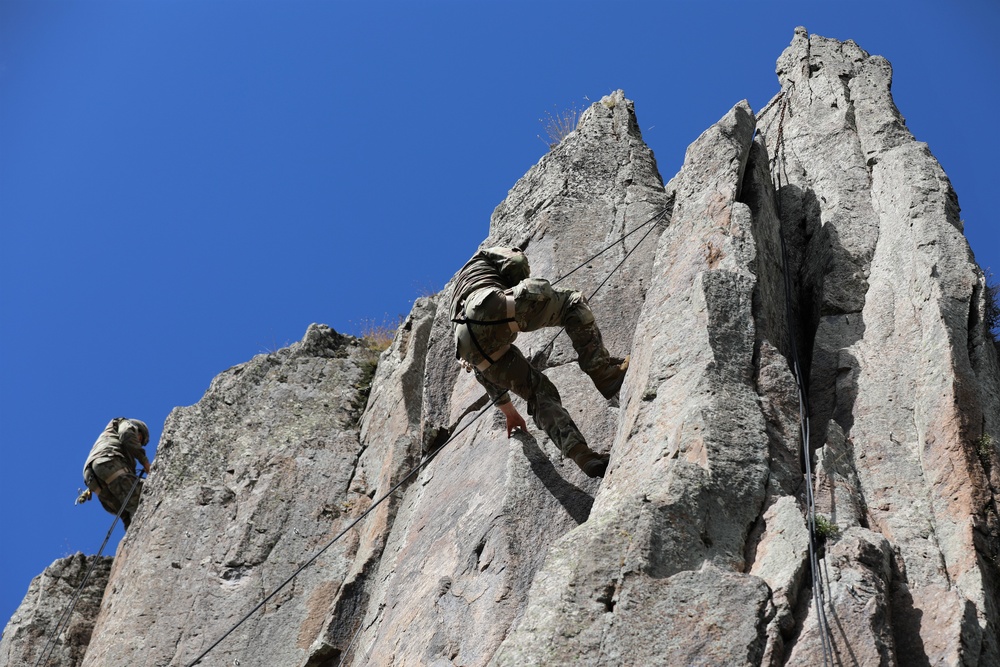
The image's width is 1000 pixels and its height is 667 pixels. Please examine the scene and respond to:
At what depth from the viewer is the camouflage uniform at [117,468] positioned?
1548cm

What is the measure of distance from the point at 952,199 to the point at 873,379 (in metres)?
2.60

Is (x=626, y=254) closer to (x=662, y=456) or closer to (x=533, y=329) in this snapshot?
(x=533, y=329)

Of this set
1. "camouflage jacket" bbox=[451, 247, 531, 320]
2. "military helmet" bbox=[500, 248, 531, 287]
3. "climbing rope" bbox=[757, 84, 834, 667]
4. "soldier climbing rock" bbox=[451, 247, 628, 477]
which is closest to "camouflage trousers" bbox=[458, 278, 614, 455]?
"soldier climbing rock" bbox=[451, 247, 628, 477]

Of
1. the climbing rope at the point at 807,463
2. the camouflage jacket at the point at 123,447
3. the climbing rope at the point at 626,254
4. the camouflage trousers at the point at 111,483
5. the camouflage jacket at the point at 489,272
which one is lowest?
the climbing rope at the point at 807,463

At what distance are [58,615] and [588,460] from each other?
7.26 meters

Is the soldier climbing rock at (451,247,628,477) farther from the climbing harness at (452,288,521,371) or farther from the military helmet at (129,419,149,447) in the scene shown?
the military helmet at (129,419,149,447)

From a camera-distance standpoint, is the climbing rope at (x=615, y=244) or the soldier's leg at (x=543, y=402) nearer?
the soldier's leg at (x=543, y=402)

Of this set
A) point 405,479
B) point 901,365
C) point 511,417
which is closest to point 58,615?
point 405,479

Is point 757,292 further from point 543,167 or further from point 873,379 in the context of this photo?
point 543,167

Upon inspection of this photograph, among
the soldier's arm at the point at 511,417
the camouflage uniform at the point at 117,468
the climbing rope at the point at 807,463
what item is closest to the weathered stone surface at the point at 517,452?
the soldier's arm at the point at 511,417

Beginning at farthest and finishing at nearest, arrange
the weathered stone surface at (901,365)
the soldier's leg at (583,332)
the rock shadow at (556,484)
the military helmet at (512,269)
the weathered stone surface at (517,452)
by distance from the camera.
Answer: the military helmet at (512,269)
the soldier's leg at (583,332)
the rock shadow at (556,484)
the weathered stone surface at (517,452)
the weathered stone surface at (901,365)

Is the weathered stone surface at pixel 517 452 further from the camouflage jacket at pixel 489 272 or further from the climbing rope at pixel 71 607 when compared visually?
the climbing rope at pixel 71 607

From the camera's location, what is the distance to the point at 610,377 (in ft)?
33.7

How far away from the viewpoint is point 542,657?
→ 22.7 feet
